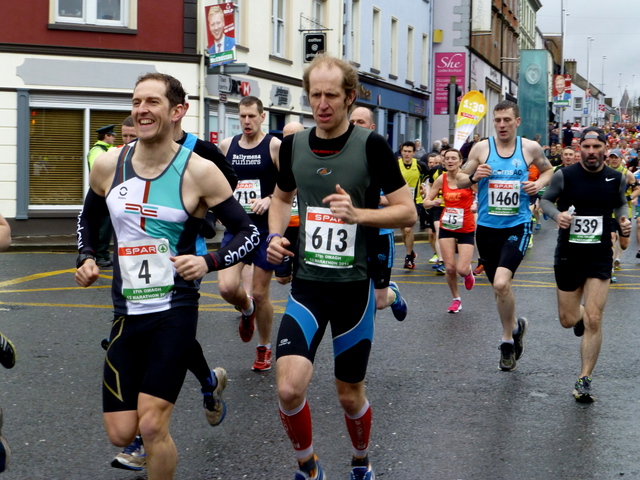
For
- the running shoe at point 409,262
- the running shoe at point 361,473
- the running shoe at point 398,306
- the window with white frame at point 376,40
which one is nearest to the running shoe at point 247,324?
the running shoe at point 398,306

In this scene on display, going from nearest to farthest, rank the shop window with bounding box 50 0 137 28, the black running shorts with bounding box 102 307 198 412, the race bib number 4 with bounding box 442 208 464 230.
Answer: the black running shorts with bounding box 102 307 198 412 < the race bib number 4 with bounding box 442 208 464 230 < the shop window with bounding box 50 0 137 28

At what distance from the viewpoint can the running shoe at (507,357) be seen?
7.48m

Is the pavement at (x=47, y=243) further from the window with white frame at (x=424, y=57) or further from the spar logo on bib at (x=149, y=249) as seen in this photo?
the window with white frame at (x=424, y=57)

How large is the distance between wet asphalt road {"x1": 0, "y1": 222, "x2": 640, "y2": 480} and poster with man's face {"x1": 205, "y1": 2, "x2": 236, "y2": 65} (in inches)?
409

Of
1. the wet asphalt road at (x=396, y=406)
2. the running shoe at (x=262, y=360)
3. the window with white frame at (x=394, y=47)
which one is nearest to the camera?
the wet asphalt road at (x=396, y=406)

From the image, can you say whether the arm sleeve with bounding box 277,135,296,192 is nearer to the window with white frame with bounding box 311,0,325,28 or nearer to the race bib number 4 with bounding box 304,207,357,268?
the race bib number 4 with bounding box 304,207,357,268

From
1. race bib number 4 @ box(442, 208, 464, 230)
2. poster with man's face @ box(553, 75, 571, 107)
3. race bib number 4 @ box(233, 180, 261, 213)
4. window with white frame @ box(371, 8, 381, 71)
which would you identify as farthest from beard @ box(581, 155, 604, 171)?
poster with man's face @ box(553, 75, 571, 107)

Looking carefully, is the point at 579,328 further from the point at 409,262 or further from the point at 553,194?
the point at 409,262

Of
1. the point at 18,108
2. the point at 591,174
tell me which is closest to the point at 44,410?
the point at 591,174

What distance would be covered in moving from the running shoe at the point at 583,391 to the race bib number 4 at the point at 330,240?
102 inches

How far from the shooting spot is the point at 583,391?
649 cm

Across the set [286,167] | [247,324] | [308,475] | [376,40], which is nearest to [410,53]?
[376,40]

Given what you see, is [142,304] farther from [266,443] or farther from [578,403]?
[578,403]

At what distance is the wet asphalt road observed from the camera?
510cm
